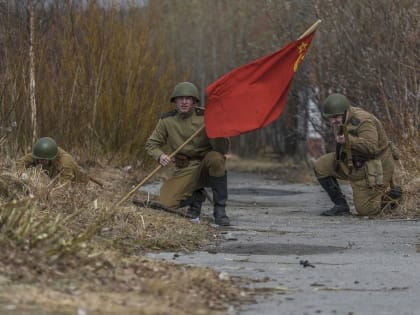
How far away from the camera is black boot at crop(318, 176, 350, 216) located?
1378cm

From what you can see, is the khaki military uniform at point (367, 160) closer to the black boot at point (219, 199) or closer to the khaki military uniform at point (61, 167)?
the black boot at point (219, 199)

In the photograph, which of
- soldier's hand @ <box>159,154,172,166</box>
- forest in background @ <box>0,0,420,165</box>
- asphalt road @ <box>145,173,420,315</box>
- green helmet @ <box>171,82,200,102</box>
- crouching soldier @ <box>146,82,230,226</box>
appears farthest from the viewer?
forest in background @ <box>0,0,420,165</box>

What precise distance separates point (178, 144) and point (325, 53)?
32.3 feet

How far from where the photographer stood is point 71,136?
16.8 meters

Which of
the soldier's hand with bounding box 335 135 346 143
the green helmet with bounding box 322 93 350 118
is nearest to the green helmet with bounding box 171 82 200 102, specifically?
the green helmet with bounding box 322 93 350 118

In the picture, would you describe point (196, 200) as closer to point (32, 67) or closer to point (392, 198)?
point (392, 198)

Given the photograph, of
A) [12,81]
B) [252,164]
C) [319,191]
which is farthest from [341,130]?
[252,164]

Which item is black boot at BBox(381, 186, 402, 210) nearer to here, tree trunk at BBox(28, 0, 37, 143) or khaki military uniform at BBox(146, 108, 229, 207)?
khaki military uniform at BBox(146, 108, 229, 207)

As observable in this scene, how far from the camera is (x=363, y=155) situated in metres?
13.5

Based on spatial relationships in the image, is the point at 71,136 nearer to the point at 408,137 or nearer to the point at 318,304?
the point at 408,137

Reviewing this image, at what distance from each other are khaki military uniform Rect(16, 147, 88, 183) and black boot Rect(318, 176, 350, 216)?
2934 mm

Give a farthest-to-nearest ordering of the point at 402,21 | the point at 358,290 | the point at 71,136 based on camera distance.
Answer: the point at 402,21 → the point at 71,136 → the point at 358,290

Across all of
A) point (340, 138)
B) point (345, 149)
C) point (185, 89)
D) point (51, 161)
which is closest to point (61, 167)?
point (51, 161)

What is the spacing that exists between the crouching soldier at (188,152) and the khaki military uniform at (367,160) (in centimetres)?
177
